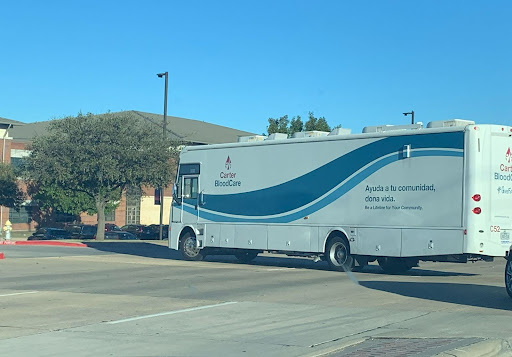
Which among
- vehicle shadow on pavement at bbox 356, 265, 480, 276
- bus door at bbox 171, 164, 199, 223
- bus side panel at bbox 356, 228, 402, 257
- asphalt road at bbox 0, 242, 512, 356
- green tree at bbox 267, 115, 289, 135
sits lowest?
asphalt road at bbox 0, 242, 512, 356

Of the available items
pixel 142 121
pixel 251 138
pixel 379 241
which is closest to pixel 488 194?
pixel 379 241

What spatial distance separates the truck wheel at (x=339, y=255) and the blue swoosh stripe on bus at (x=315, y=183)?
4.45 ft

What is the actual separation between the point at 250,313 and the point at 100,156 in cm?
3253

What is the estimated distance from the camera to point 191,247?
25.0 m

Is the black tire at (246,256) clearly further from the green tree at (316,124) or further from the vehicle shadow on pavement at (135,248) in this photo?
the green tree at (316,124)

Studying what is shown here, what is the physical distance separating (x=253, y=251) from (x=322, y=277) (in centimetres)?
510

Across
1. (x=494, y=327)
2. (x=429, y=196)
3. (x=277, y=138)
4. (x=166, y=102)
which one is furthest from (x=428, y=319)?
(x=166, y=102)

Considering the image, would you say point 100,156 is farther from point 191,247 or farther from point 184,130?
point 184,130

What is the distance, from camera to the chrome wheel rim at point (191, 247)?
24.9 m

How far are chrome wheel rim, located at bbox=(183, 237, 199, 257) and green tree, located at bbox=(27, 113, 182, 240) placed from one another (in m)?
18.8

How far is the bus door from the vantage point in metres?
24.7

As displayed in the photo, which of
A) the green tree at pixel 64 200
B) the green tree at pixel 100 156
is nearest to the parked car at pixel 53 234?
the green tree at pixel 100 156

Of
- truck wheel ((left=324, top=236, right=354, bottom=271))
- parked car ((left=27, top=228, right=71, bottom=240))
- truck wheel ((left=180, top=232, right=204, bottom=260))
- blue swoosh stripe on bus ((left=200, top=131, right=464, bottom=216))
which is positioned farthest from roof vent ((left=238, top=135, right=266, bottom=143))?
parked car ((left=27, top=228, right=71, bottom=240))

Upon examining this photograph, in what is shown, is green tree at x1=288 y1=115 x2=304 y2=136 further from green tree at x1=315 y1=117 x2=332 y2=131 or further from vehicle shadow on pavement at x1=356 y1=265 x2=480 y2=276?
vehicle shadow on pavement at x1=356 y1=265 x2=480 y2=276
